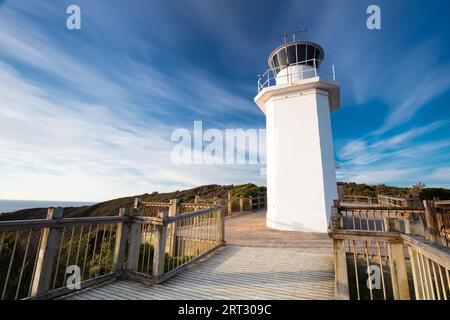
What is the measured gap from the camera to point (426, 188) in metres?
22.1

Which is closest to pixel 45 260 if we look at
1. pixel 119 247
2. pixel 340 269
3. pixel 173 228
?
pixel 119 247

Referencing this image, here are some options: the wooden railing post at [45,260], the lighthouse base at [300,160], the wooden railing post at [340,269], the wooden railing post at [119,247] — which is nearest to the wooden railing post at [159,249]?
the wooden railing post at [119,247]

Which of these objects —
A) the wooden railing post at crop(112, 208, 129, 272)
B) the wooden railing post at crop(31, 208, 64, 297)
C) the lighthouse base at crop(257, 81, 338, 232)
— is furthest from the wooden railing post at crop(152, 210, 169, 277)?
the lighthouse base at crop(257, 81, 338, 232)

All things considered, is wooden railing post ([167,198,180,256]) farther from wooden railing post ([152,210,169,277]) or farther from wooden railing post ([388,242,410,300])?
wooden railing post ([388,242,410,300])

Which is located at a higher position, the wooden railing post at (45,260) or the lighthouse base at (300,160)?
the lighthouse base at (300,160)

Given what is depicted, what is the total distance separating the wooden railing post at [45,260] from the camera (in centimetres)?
288

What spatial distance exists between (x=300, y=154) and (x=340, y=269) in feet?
21.4

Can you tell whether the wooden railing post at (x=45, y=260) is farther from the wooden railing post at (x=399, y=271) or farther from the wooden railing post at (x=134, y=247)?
the wooden railing post at (x=399, y=271)

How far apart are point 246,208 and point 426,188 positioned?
20028mm

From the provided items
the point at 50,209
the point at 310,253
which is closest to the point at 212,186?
the point at 310,253

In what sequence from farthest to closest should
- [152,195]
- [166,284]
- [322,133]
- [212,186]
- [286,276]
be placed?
1. [152,195]
2. [212,186]
3. [322,133]
4. [286,276]
5. [166,284]

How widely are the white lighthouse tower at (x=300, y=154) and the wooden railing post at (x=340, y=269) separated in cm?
576
